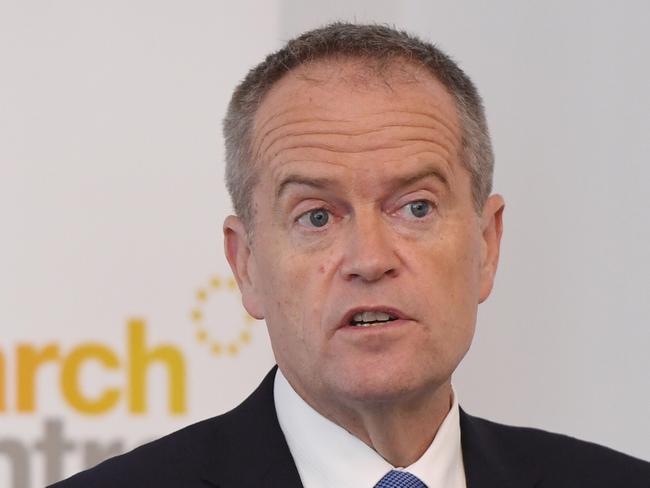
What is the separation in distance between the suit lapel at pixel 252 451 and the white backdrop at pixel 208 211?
3.08ft

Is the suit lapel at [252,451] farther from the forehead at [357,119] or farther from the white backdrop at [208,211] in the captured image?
the white backdrop at [208,211]

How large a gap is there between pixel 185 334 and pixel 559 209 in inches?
43.2

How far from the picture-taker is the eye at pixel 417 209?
7.42ft

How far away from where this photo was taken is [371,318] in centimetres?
218

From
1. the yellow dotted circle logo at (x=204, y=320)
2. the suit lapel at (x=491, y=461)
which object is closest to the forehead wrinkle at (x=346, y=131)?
the suit lapel at (x=491, y=461)

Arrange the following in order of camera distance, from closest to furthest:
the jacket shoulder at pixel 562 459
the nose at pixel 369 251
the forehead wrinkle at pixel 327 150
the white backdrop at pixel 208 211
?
the nose at pixel 369 251 < the forehead wrinkle at pixel 327 150 < the jacket shoulder at pixel 562 459 < the white backdrop at pixel 208 211

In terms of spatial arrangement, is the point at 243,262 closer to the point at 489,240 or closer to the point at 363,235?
the point at 363,235

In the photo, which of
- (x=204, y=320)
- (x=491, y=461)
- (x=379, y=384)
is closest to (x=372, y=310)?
(x=379, y=384)

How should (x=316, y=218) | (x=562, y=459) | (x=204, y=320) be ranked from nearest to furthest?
(x=316, y=218) → (x=562, y=459) → (x=204, y=320)

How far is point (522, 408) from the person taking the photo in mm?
3559

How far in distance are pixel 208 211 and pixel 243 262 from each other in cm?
90

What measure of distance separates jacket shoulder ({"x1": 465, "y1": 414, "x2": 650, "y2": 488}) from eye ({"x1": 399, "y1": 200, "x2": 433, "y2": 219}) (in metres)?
0.46

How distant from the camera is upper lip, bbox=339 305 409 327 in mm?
2154

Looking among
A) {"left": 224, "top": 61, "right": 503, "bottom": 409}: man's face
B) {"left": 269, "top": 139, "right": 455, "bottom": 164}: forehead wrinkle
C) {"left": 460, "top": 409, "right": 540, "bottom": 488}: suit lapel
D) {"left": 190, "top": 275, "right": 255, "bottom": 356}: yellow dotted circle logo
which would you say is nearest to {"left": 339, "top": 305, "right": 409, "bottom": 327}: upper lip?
{"left": 224, "top": 61, "right": 503, "bottom": 409}: man's face
